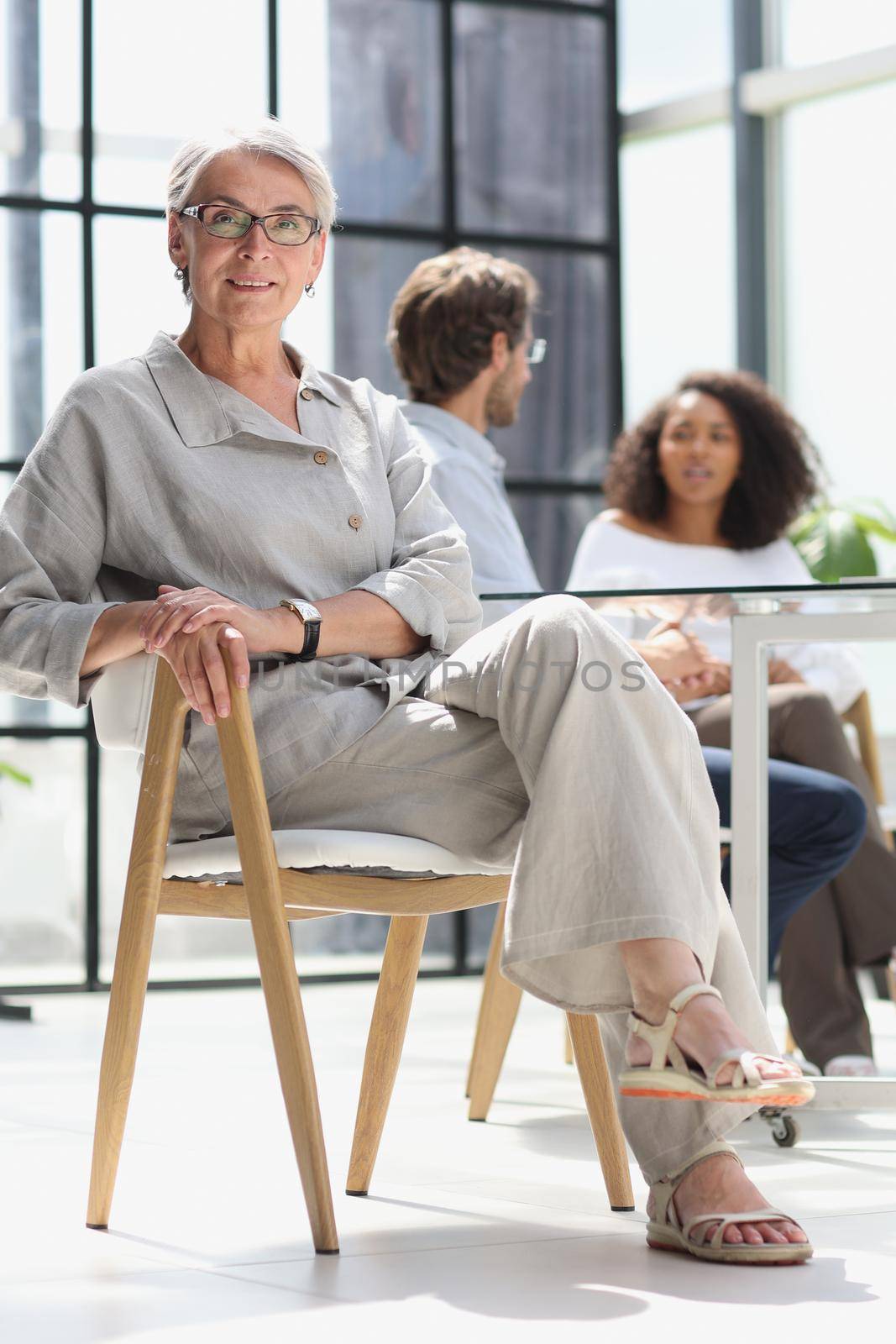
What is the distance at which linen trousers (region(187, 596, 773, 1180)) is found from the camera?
1706 mm

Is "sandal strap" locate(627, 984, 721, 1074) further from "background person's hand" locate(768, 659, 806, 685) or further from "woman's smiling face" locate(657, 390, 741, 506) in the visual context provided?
"woman's smiling face" locate(657, 390, 741, 506)

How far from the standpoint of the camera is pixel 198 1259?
1710mm

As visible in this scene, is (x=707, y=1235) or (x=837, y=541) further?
(x=837, y=541)

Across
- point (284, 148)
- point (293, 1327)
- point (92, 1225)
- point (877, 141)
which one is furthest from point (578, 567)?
point (877, 141)

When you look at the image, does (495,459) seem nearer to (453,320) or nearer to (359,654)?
(453,320)

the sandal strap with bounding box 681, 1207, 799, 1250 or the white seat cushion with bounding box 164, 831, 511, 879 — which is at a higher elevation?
the white seat cushion with bounding box 164, 831, 511, 879

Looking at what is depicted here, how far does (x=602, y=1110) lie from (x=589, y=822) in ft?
1.56

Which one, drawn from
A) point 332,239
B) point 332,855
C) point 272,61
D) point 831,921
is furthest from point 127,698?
point 272,61

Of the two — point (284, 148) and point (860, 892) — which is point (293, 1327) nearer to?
point (284, 148)

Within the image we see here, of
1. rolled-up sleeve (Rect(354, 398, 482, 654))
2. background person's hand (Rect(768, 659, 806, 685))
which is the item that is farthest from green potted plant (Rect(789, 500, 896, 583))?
rolled-up sleeve (Rect(354, 398, 482, 654))

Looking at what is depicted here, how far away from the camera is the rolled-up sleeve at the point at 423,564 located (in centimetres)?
203

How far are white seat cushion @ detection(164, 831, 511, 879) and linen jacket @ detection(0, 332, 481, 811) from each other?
4.0 inches

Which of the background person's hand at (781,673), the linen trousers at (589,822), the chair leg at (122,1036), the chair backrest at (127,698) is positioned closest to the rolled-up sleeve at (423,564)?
the linen trousers at (589,822)

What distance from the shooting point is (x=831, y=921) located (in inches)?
124
